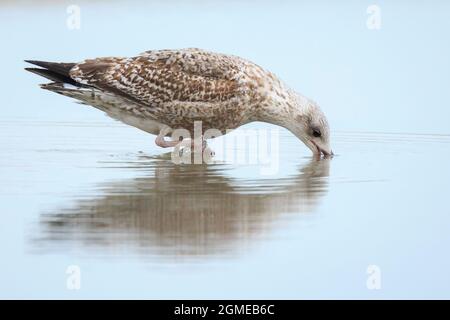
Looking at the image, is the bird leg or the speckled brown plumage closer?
the speckled brown plumage

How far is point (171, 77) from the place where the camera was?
41.6 feet

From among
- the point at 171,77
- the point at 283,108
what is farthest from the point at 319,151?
the point at 171,77

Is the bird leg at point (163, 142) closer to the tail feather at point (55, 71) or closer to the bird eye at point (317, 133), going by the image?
the tail feather at point (55, 71)

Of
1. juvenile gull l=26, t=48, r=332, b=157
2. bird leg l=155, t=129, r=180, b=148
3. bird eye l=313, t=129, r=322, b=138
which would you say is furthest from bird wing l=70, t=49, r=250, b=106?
bird eye l=313, t=129, r=322, b=138

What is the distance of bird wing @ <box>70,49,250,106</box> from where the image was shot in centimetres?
1255

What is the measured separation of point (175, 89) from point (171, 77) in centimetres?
17

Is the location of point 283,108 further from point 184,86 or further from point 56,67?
point 56,67

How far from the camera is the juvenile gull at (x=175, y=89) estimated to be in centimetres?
1258

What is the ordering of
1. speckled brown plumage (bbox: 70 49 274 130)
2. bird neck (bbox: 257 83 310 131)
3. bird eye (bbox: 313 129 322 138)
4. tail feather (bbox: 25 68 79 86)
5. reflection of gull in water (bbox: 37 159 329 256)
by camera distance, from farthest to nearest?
bird eye (bbox: 313 129 322 138), bird neck (bbox: 257 83 310 131), tail feather (bbox: 25 68 79 86), speckled brown plumage (bbox: 70 49 274 130), reflection of gull in water (bbox: 37 159 329 256)

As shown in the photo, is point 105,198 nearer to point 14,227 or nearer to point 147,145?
point 14,227

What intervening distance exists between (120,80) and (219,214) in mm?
3542

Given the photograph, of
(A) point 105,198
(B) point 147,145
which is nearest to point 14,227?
(A) point 105,198

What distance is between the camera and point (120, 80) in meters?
12.7

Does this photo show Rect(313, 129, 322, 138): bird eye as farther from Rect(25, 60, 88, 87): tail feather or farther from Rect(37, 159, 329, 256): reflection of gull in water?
Result: Rect(25, 60, 88, 87): tail feather
